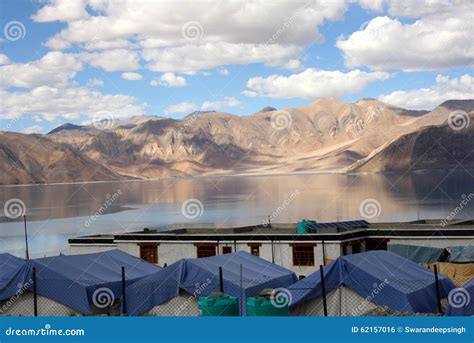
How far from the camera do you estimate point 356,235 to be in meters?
31.0

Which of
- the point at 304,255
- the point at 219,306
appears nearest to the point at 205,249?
the point at 304,255

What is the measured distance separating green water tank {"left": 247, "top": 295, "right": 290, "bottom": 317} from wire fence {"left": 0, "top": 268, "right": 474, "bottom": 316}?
821 millimetres

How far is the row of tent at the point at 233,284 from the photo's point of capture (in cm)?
1764

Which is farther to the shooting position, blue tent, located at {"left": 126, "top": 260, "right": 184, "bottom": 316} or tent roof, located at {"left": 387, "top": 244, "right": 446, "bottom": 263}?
tent roof, located at {"left": 387, "top": 244, "right": 446, "bottom": 263}

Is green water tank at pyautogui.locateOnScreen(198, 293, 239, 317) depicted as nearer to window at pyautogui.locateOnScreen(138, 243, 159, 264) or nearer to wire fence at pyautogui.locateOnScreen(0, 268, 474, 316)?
wire fence at pyautogui.locateOnScreen(0, 268, 474, 316)

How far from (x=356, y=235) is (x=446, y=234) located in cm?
364

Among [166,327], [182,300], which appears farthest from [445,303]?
[166,327]

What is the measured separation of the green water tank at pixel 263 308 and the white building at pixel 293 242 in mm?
14589

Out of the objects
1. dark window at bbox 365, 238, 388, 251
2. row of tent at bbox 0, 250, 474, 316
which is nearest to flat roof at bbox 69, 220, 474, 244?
dark window at bbox 365, 238, 388, 251

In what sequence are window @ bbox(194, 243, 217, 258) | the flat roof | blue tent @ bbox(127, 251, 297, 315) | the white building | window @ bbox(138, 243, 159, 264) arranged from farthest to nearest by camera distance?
window @ bbox(138, 243, 159, 264) → window @ bbox(194, 243, 217, 258) → the flat roof → the white building → blue tent @ bbox(127, 251, 297, 315)

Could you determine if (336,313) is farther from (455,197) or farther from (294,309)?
(455,197)

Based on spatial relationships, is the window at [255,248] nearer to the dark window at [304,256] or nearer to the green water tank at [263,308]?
the dark window at [304,256]

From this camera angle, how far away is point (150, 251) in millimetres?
33469

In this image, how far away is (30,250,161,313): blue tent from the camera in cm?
1950
